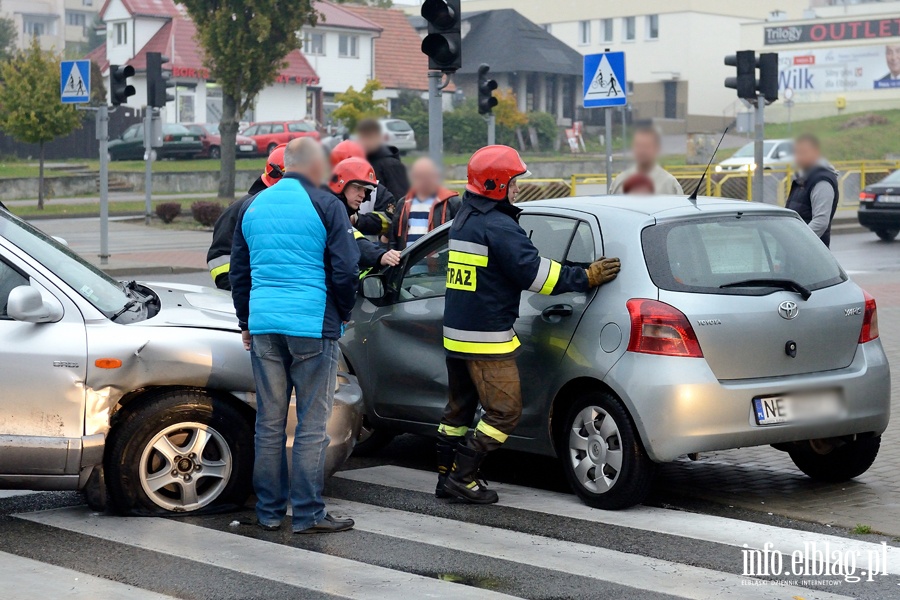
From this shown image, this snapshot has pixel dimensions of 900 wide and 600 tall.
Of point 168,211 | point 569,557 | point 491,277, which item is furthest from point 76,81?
point 569,557

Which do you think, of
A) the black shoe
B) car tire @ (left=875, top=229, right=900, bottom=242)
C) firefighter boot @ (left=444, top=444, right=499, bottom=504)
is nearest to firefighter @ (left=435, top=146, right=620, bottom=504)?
firefighter boot @ (left=444, top=444, right=499, bottom=504)

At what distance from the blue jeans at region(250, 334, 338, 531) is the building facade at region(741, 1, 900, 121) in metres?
67.1

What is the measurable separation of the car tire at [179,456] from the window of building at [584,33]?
275 ft

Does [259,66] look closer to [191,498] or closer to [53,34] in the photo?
[191,498]

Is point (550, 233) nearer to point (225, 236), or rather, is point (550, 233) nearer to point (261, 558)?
point (225, 236)

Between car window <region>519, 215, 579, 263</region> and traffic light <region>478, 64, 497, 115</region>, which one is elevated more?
traffic light <region>478, 64, 497, 115</region>

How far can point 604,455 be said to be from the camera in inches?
254

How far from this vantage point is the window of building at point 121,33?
67688mm

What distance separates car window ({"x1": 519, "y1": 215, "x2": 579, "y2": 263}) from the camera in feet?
22.7

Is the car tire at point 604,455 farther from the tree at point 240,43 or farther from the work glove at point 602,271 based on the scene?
the tree at point 240,43

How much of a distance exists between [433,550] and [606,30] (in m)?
83.4

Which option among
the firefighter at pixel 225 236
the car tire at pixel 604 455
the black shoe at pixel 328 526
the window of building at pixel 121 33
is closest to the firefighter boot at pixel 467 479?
the car tire at pixel 604 455

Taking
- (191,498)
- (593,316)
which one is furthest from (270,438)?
(593,316)

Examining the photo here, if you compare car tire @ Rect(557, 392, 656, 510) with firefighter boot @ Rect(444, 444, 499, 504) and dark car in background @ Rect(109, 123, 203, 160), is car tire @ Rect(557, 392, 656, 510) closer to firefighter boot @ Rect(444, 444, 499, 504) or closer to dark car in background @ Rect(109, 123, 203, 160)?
firefighter boot @ Rect(444, 444, 499, 504)
